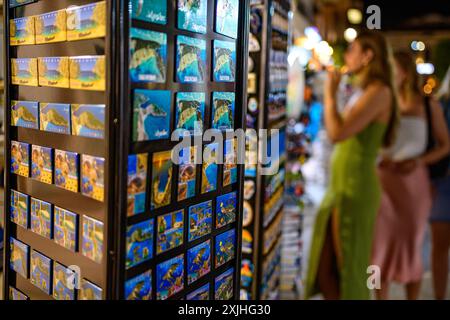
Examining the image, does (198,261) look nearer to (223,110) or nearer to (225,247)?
(225,247)

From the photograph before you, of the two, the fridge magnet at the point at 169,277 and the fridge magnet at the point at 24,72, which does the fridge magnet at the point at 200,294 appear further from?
the fridge magnet at the point at 24,72

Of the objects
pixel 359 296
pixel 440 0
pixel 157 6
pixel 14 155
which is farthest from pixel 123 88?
pixel 440 0

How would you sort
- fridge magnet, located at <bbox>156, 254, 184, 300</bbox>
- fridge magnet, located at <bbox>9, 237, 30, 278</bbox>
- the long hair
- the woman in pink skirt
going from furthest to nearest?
the woman in pink skirt, the long hair, fridge magnet, located at <bbox>9, 237, 30, 278</bbox>, fridge magnet, located at <bbox>156, 254, 184, 300</bbox>

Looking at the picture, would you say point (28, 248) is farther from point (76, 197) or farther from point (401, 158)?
point (401, 158)

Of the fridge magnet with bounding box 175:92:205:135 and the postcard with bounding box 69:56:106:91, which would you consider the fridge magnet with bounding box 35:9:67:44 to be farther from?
the fridge magnet with bounding box 175:92:205:135

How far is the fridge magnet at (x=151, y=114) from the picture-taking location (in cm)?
131

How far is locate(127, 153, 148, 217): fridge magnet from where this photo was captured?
132 centimetres

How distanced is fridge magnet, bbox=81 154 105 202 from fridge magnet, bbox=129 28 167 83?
0.25 m

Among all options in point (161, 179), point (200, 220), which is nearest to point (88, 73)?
point (161, 179)

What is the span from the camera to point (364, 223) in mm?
3016

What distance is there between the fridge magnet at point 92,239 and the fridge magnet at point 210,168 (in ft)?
1.25

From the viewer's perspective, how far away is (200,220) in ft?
5.30

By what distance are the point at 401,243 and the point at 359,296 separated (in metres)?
0.60

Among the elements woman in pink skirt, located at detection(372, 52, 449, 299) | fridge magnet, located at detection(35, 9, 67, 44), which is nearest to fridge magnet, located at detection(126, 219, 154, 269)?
fridge magnet, located at detection(35, 9, 67, 44)
